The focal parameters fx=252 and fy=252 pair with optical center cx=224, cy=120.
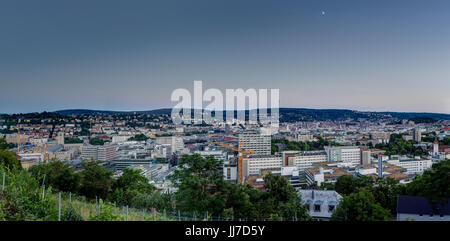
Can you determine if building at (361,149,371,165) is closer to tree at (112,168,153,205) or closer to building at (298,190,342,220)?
building at (298,190,342,220)

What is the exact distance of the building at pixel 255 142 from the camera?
77.4 ft

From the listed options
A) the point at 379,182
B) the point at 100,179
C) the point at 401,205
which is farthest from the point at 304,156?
the point at 100,179

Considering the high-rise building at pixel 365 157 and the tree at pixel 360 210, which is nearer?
the tree at pixel 360 210

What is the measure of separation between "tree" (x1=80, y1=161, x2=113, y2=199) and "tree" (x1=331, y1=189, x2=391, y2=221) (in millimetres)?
4446

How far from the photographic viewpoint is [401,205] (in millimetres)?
4793

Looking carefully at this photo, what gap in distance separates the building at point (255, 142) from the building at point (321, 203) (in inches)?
669

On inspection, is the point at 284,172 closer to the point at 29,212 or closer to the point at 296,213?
the point at 296,213

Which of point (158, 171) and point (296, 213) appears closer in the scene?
point (296, 213)

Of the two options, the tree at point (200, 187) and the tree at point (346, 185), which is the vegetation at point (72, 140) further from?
the tree at point (346, 185)

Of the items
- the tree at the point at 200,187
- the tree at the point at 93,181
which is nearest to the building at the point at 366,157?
the tree at the point at 200,187

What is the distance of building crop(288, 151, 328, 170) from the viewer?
58.0 ft

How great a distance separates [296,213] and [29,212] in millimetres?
4013

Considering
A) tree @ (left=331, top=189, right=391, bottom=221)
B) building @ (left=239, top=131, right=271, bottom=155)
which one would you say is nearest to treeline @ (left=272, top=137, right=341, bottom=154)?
building @ (left=239, top=131, right=271, bottom=155)
